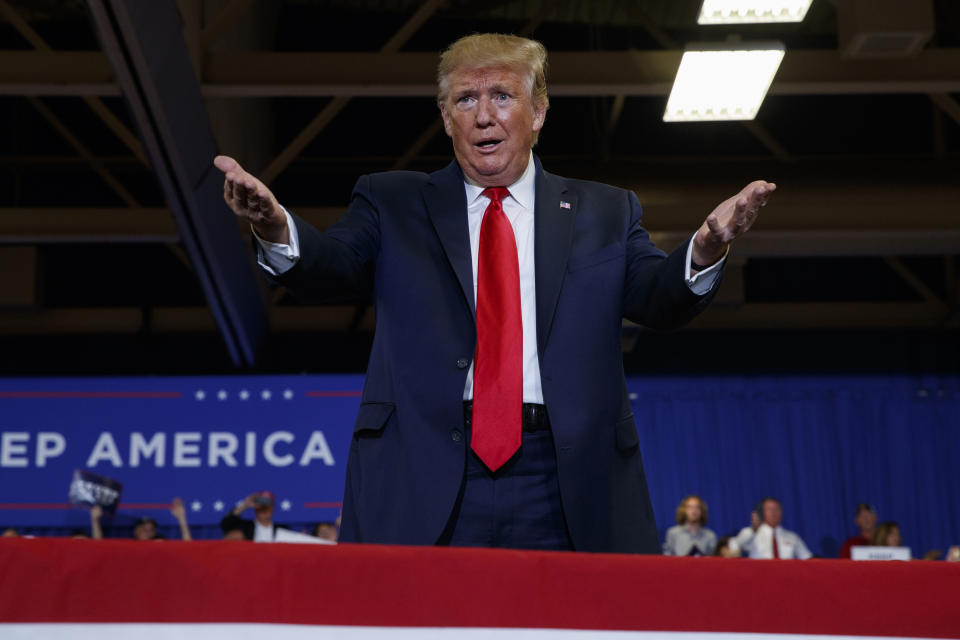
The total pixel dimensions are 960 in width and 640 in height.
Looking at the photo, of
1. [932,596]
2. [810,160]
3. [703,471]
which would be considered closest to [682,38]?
[810,160]

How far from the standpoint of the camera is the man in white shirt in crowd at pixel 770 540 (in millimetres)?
6734

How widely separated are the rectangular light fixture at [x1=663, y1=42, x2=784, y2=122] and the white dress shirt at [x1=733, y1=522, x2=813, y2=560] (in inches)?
110

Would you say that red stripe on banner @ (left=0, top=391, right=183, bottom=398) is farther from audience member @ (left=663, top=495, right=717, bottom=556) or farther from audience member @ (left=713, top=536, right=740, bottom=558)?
audience member @ (left=713, top=536, right=740, bottom=558)

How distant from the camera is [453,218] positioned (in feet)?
4.72

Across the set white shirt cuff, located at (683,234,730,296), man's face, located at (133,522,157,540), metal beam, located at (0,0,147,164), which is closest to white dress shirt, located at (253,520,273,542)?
man's face, located at (133,522,157,540)

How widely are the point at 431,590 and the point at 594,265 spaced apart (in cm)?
63

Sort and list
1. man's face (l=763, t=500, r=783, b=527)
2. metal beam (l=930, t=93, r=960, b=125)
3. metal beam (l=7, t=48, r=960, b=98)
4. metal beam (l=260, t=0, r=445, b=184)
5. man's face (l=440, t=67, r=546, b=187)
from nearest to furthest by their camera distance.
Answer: man's face (l=440, t=67, r=546, b=187) < metal beam (l=7, t=48, r=960, b=98) < metal beam (l=260, t=0, r=445, b=184) < metal beam (l=930, t=93, r=960, b=125) < man's face (l=763, t=500, r=783, b=527)

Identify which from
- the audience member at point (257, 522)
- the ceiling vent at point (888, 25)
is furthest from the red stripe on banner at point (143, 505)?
the ceiling vent at point (888, 25)

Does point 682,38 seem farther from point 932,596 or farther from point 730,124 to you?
point 932,596

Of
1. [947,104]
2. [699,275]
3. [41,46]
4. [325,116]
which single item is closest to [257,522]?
[325,116]

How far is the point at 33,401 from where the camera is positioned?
7.71 m

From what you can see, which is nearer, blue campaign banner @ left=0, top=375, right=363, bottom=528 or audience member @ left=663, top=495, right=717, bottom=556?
audience member @ left=663, top=495, right=717, bottom=556

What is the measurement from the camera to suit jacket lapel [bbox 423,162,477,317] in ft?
4.50

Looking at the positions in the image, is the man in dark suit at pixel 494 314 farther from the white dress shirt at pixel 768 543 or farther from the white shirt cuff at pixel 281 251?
the white dress shirt at pixel 768 543
